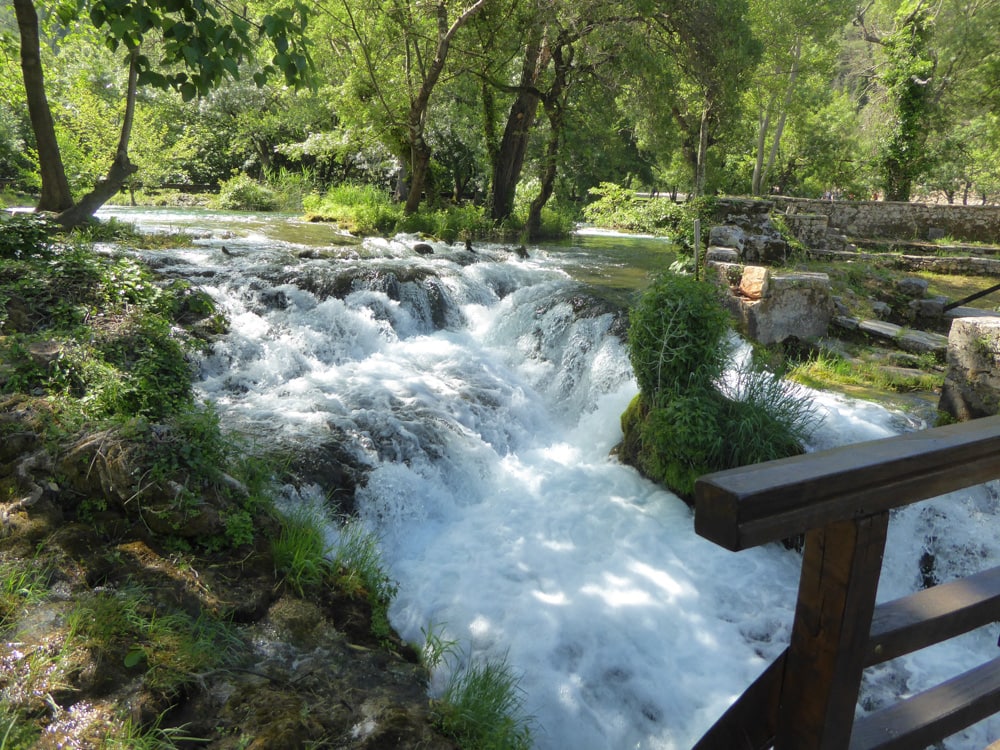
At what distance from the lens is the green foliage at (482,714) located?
9.68ft

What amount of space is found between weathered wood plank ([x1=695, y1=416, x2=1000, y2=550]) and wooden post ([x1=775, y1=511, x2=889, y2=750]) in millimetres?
72

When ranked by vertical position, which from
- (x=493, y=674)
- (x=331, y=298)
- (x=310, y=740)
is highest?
(x=331, y=298)

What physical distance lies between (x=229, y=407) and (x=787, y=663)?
5.52m

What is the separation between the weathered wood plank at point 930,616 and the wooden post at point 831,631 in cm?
9

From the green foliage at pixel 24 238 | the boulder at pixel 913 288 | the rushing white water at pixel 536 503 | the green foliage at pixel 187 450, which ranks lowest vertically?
the rushing white water at pixel 536 503

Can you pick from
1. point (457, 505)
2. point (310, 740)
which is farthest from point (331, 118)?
point (310, 740)

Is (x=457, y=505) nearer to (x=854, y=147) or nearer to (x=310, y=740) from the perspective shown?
(x=310, y=740)

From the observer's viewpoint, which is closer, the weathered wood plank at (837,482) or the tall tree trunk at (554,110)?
the weathered wood plank at (837,482)

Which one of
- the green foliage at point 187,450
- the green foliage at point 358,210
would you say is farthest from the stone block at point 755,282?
the green foliage at point 358,210

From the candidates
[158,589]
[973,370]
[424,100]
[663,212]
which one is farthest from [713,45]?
[158,589]

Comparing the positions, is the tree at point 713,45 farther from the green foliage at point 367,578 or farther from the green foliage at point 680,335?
the green foliage at point 367,578

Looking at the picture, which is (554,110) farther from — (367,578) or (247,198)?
→ (367,578)

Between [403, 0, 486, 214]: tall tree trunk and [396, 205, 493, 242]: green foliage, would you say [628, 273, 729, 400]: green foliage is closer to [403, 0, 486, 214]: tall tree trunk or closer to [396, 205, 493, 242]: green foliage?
[403, 0, 486, 214]: tall tree trunk

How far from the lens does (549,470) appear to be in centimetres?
621
